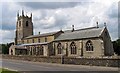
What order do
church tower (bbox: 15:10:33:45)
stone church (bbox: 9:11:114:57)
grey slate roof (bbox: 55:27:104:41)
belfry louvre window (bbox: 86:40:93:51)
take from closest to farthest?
stone church (bbox: 9:11:114:57)
belfry louvre window (bbox: 86:40:93:51)
grey slate roof (bbox: 55:27:104:41)
church tower (bbox: 15:10:33:45)

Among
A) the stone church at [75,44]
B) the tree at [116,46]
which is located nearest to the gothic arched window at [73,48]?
the stone church at [75,44]

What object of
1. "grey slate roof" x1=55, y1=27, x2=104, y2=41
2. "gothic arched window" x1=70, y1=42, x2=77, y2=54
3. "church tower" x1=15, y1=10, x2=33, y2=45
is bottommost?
"gothic arched window" x1=70, y1=42, x2=77, y2=54

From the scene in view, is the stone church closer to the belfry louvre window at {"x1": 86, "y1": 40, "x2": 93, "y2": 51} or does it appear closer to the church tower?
the belfry louvre window at {"x1": 86, "y1": 40, "x2": 93, "y2": 51}

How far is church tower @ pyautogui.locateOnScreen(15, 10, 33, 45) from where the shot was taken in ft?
292

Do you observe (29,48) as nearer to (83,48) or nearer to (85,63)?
(83,48)

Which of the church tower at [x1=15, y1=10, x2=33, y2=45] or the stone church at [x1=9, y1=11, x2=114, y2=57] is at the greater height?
the church tower at [x1=15, y1=10, x2=33, y2=45]

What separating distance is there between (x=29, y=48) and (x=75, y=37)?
74.5ft

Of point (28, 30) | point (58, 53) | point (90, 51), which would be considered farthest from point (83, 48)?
point (28, 30)

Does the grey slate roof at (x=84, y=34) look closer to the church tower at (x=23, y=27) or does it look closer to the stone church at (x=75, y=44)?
the stone church at (x=75, y=44)

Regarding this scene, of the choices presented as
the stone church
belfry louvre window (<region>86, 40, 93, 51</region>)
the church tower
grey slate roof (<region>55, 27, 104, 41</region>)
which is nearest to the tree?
the stone church

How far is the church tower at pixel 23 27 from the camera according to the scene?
8888cm

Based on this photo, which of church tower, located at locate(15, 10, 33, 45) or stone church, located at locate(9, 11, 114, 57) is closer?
stone church, located at locate(9, 11, 114, 57)

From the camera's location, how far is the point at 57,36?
67.4m

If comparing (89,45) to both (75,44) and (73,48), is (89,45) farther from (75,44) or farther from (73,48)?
(73,48)
